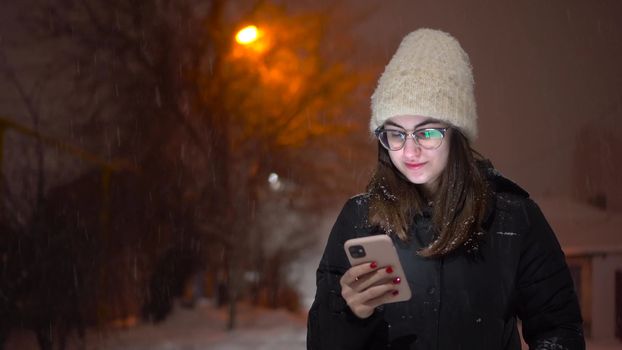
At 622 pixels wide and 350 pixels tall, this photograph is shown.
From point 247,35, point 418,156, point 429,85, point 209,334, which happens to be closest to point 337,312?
point 418,156

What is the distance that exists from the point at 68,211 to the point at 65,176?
0.78 m

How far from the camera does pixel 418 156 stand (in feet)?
5.18

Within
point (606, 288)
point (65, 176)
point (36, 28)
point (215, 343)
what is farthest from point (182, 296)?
point (606, 288)

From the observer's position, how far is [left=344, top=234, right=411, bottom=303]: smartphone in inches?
56.3

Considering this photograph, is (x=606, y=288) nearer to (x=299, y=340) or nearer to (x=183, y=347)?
(x=299, y=340)

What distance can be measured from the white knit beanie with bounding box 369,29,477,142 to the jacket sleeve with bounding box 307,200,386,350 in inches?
10.3

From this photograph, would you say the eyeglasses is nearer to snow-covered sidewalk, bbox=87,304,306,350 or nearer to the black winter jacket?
the black winter jacket

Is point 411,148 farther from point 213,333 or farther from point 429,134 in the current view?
point 213,333

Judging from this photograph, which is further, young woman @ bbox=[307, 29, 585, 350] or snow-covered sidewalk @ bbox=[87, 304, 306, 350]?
snow-covered sidewalk @ bbox=[87, 304, 306, 350]

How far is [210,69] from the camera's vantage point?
9109 mm

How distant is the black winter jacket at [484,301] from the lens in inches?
60.1

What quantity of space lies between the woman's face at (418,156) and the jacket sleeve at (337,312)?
0.58 feet

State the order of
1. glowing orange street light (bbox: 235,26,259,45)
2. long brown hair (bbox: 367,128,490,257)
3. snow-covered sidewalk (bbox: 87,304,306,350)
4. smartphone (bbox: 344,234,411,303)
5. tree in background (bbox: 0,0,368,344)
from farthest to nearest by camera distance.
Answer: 1. glowing orange street light (bbox: 235,26,259,45)
2. tree in background (bbox: 0,0,368,344)
3. snow-covered sidewalk (bbox: 87,304,306,350)
4. long brown hair (bbox: 367,128,490,257)
5. smartphone (bbox: 344,234,411,303)

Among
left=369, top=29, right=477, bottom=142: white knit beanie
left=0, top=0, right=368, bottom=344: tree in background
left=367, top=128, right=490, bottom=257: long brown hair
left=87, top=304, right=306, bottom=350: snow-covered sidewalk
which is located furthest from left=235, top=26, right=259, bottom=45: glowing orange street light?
left=367, top=128, right=490, bottom=257: long brown hair
